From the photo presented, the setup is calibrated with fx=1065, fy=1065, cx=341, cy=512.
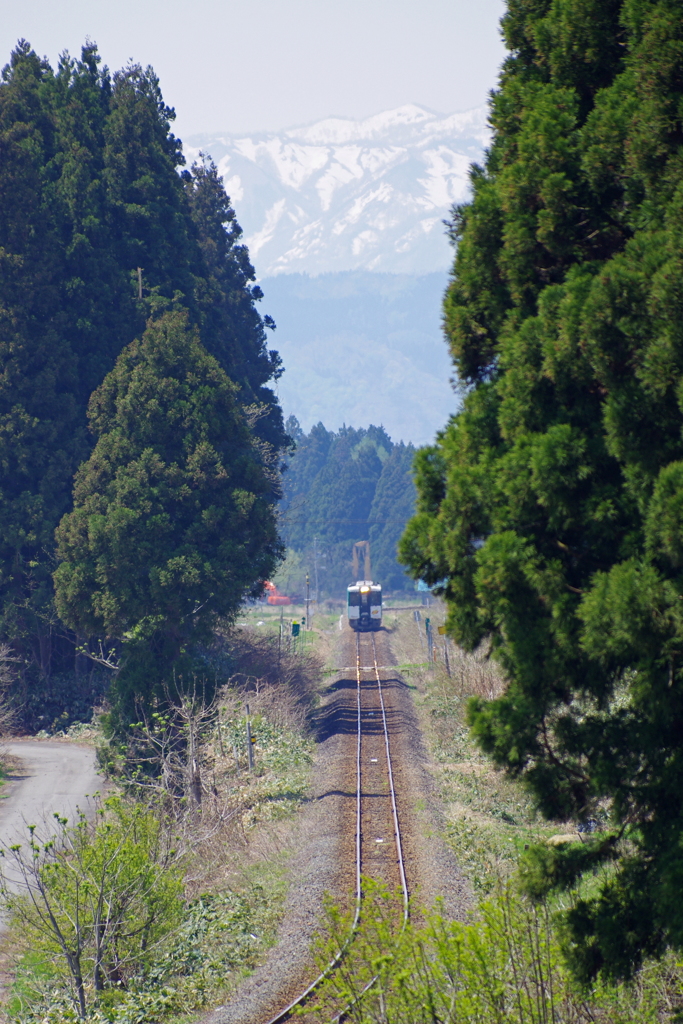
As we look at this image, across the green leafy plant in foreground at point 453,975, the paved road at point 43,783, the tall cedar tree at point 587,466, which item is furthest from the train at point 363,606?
the green leafy plant in foreground at point 453,975

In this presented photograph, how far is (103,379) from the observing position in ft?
122

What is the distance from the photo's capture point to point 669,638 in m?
8.71

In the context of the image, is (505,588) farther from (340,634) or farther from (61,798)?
(340,634)

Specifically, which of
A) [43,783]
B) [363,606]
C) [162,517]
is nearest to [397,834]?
[43,783]

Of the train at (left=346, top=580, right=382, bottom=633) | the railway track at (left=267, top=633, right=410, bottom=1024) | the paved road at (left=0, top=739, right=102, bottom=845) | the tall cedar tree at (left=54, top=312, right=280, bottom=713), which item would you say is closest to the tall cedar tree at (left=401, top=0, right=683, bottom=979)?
the railway track at (left=267, top=633, right=410, bottom=1024)

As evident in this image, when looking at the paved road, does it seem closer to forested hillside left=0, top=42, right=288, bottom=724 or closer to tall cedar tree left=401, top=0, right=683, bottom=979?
forested hillside left=0, top=42, right=288, bottom=724

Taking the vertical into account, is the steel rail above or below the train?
below

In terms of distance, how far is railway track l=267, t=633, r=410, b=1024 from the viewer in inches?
494

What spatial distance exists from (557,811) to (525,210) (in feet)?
19.3

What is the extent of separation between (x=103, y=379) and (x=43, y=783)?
14.3 meters

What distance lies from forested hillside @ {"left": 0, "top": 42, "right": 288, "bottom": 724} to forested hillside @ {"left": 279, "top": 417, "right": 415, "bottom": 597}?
7291 cm

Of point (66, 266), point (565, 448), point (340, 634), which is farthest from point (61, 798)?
point (340, 634)

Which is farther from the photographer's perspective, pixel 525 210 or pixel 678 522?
pixel 525 210

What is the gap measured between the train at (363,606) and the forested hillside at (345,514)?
125 ft
